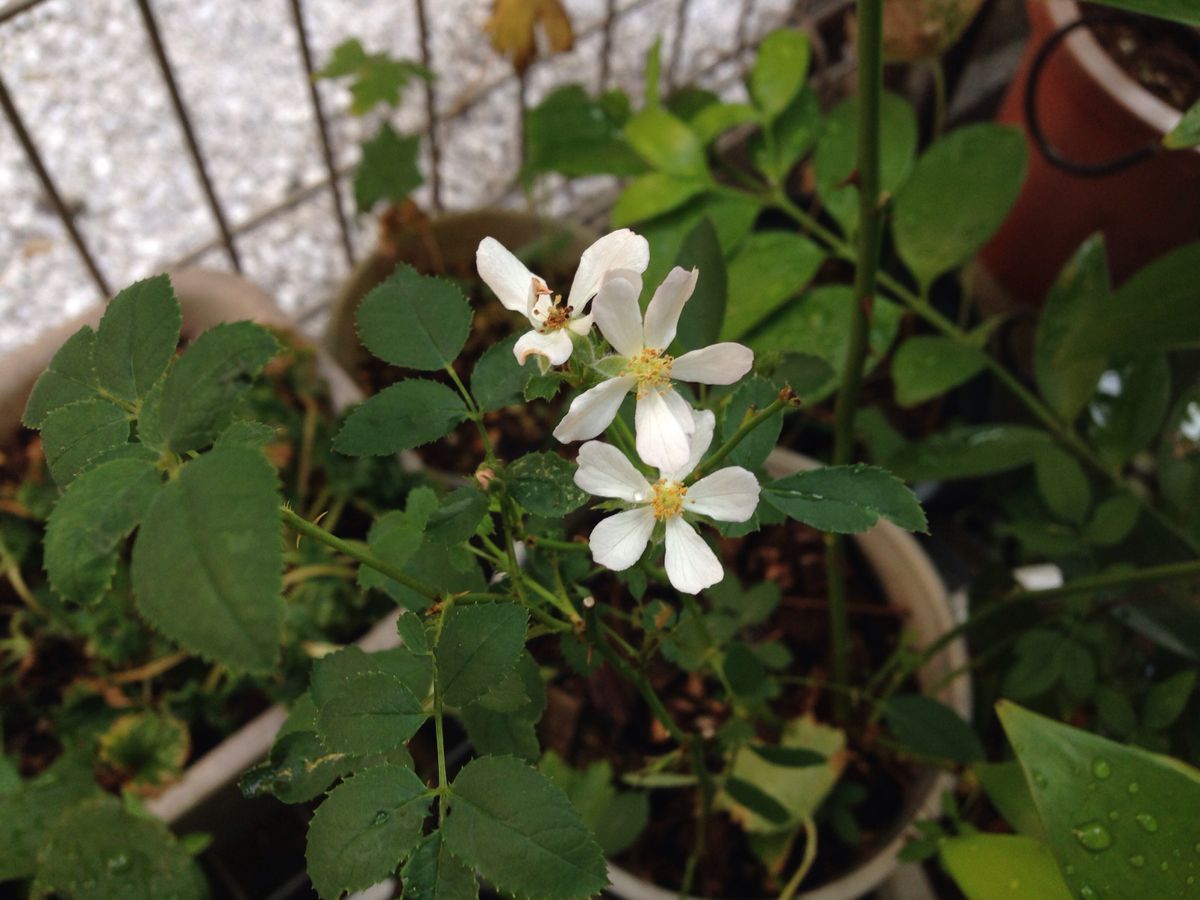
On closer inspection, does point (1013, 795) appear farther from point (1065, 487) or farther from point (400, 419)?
point (400, 419)

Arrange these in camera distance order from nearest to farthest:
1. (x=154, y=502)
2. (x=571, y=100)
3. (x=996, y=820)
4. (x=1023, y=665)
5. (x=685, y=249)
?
(x=154, y=502) → (x=685, y=249) → (x=1023, y=665) → (x=996, y=820) → (x=571, y=100)

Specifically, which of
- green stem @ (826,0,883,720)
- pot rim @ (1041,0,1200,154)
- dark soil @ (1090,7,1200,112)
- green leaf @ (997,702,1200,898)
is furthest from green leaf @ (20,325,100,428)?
dark soil @ (1090,7,1200,112)

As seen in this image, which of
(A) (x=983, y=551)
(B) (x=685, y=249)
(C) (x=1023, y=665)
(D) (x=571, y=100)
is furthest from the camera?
(A) (x=983, y=551)

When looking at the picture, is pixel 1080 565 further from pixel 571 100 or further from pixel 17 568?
pixel 17 568

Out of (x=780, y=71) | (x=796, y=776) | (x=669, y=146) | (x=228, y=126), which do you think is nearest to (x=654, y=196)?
(x=669, y=146)

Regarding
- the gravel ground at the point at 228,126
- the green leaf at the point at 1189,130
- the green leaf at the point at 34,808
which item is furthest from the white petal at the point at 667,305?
the gravel ground at the point at 228,126

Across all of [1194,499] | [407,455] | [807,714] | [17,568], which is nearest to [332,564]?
[407,455]
